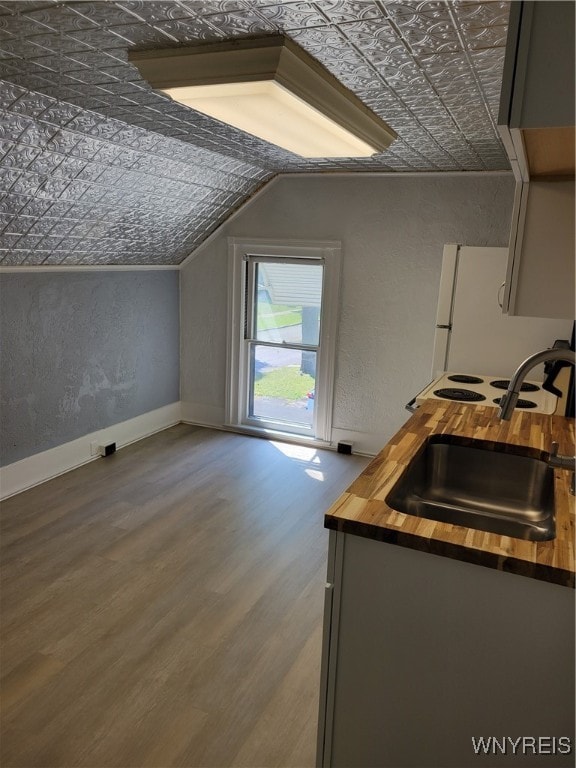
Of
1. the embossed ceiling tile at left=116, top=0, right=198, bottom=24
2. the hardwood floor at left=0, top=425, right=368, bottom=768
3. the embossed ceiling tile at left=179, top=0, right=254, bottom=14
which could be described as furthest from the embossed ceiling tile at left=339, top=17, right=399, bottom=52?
the hardwood floor at left=0, top=425, right=368, bottom=768

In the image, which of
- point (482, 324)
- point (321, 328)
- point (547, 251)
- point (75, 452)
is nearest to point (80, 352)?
point (75, 452)

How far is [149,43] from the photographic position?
1914mm

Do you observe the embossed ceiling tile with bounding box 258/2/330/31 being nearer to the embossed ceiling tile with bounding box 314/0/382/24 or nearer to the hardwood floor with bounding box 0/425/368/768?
the embossed ceiling tile with bounding box 314/0/382/24

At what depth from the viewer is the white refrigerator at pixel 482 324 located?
354 cm

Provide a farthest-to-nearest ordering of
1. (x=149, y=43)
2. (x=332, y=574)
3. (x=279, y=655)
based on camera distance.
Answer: (x=279, y=655) → (x=149, y=43) → (x=332, y=574)

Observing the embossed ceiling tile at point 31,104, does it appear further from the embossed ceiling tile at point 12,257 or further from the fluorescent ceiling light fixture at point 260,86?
the embossed ceiling tile at point 12,257

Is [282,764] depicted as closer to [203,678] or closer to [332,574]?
[203,678]

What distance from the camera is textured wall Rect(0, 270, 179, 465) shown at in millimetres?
3758

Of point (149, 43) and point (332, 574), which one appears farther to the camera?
point (149, 43)

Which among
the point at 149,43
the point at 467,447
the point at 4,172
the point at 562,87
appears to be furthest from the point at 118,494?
the point at 562,87

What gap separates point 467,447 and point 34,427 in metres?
2.99

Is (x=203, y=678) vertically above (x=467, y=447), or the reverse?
Result: (x=467, y=447)

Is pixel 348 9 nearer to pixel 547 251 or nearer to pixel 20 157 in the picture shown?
pixel 547 251

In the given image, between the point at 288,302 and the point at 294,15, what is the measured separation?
3.32 m
